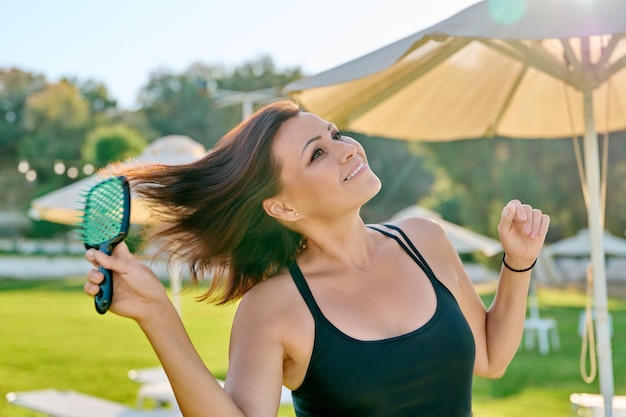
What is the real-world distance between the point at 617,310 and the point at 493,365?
18755mm

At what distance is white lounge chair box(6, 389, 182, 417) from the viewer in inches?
239

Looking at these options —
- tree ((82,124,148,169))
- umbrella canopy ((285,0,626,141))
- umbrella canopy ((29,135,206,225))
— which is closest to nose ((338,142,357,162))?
umbrella canopy ((285,0,626,141))

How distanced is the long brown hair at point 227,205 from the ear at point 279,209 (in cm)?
2

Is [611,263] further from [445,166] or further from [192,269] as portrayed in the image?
[192,269]

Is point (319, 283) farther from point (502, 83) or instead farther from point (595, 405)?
point (502, 83)

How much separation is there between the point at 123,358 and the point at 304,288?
413 inches

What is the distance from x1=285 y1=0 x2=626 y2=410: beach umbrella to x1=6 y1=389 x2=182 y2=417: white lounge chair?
9.21 ft

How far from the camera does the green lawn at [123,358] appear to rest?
886cm

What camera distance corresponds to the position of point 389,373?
194 centimetres

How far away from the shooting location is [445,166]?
31094 mm

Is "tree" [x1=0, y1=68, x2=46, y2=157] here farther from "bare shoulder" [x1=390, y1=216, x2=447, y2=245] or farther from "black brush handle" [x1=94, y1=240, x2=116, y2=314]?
"black brush handle" [x1=94, y1=240, x2=116, y2=314]

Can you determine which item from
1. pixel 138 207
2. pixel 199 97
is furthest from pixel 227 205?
pixel 199 97

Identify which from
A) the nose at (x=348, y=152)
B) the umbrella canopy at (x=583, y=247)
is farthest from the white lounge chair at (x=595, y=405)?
the umbrella canopy at (x=583, y=247)

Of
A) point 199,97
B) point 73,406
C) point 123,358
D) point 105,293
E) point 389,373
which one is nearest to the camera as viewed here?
point 105,293
